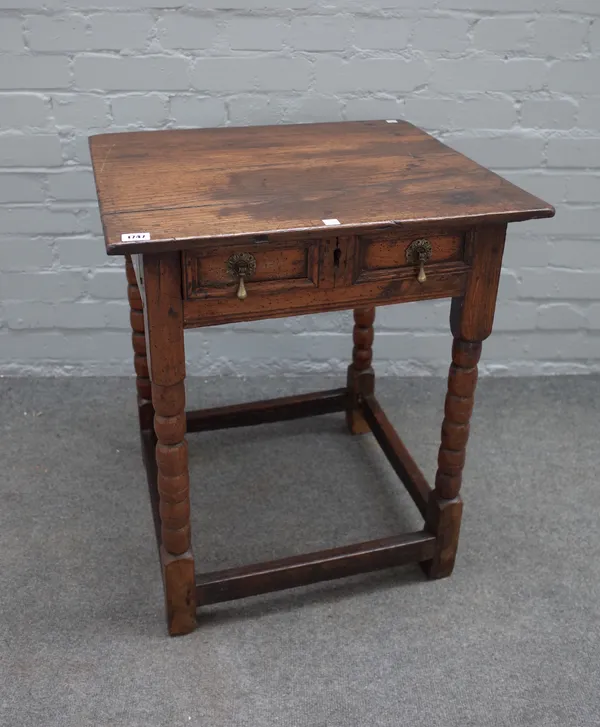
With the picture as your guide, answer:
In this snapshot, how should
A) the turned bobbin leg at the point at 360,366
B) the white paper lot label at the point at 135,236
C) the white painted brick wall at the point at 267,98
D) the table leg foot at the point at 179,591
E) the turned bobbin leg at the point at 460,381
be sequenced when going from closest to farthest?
the white paper lot label at the point at 135,236 < the turned bobbin leg at the point at 460,381 < the table leg foot at the point at 179,591 < the white painted brick wall at the point at 267,98 < the turned bobbin leg at the point at 360,366

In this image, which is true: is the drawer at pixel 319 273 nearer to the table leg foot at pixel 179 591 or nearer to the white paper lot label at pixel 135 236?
the white paper lot label at pixel 135 236

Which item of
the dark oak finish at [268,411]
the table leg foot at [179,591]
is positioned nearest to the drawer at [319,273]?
the table leg foot at [179,591]

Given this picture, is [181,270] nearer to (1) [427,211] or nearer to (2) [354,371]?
(1) [427,211]

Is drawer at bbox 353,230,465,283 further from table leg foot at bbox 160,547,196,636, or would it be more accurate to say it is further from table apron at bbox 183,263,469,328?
table leg foot at bbox 160,547,196,636

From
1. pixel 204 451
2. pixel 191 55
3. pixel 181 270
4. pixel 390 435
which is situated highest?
pixel 191 55

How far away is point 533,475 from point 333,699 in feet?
3.00

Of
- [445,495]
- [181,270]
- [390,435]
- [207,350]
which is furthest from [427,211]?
[207,350]

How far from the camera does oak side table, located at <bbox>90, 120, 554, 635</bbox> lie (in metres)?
1.29

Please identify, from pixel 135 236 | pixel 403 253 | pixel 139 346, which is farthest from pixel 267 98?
pixel 135 236

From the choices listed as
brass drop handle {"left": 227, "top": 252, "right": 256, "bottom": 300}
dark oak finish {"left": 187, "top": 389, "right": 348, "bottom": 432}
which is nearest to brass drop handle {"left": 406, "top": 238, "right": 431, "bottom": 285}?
brass drop handle {"left": 227, "top": 252, "right": 256, "bottom": 300}

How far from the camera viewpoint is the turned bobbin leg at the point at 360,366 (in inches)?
84.4

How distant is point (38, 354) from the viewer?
246cm

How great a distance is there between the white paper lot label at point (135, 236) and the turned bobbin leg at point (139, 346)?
0.64 meters

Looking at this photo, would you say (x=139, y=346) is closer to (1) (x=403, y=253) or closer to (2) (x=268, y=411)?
(2) (x=268, y=411)
